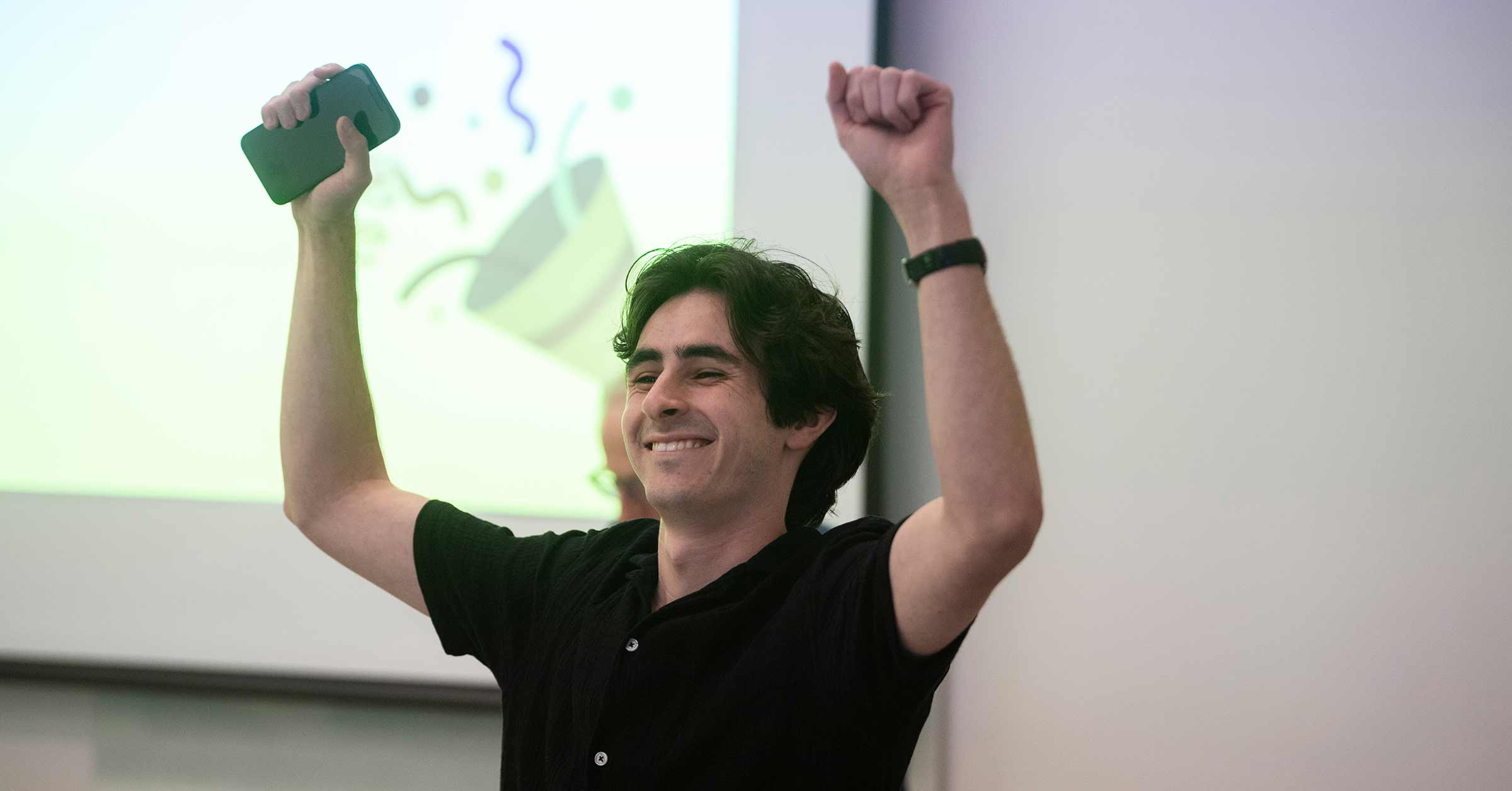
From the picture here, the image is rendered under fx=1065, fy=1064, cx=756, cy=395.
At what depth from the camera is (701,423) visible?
0.98 m

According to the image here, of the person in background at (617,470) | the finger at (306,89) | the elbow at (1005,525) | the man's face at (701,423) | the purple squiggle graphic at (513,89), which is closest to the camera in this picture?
the elbow at (1005,525)

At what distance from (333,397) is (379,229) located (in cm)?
112

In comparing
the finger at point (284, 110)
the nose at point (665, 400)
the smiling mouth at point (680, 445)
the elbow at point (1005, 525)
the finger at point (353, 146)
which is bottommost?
the elbow at point (1005, 525)

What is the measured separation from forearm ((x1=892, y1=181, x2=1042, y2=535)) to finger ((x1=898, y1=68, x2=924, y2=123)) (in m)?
0.08

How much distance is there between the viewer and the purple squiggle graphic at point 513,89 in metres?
2.10

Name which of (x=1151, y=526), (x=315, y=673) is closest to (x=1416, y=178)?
(x=1151, y=526)

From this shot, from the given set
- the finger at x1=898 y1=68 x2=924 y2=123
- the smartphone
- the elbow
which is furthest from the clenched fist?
the smartphone

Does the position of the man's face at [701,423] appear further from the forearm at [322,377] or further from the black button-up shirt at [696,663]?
the forearm at [322,377]

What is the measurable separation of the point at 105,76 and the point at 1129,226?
210 centimetres

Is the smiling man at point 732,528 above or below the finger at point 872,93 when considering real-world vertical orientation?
below

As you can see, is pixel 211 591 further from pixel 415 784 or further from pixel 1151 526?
pixel 1151 526

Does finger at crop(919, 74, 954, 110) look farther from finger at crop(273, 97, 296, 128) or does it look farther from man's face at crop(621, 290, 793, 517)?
finger at crop(273, 97, 296, 128)

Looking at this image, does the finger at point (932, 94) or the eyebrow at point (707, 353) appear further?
the eyebrow at point (707, 353)

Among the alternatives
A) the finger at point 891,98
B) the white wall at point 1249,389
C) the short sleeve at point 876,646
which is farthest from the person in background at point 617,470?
the finger at point 891,98
